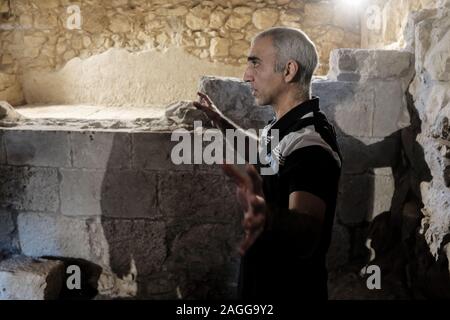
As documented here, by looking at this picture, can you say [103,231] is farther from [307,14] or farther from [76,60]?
[307,14]

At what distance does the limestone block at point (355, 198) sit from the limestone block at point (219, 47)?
3404 millimetres

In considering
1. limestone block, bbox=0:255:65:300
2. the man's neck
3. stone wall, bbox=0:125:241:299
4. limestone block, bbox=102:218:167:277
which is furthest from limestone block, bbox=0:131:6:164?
the man's neck

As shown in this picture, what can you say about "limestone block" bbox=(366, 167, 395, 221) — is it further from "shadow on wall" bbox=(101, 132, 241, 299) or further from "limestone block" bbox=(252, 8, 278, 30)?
"limestone block" bbox=(252, 8, 278, 30)

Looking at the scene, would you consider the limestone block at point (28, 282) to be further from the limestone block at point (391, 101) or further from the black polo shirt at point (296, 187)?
the limestone block at point (391, 101)

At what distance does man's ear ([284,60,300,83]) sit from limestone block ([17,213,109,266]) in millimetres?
1957

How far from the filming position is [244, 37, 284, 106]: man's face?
61.7 inches

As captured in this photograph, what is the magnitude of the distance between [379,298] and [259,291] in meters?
1.52

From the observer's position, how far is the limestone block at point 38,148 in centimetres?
284

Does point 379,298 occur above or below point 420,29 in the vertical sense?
below

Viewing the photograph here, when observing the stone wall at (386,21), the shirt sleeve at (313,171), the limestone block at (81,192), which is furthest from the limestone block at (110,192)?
the stone wall at (386,21)

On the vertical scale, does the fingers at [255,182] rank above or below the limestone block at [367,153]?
above

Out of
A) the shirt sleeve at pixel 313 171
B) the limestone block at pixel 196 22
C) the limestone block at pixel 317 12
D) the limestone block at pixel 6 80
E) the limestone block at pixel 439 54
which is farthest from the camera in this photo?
the limestone block at pixel 196 22

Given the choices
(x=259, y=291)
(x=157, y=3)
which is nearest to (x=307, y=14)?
(x=157, y=3)

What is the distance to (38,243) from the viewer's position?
3027 millimetres
